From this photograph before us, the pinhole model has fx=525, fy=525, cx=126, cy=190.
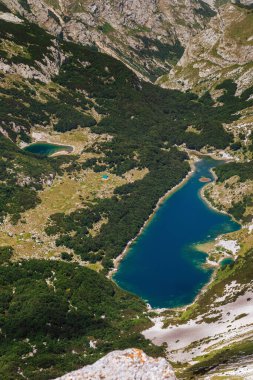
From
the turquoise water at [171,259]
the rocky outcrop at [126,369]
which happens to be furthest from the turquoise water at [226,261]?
the rocky outcrop at [126,369]

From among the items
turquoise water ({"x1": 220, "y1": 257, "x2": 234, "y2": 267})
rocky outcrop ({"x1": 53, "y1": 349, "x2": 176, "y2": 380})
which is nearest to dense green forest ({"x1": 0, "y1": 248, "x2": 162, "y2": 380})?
turquoise water ({"x1": 220, "y1": 257, "x2": 234, "y2": 267})

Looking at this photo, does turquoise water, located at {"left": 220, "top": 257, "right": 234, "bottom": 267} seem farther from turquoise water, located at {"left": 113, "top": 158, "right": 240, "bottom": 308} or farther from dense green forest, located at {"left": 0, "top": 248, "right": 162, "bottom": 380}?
dense green forest, located at {"left": 0, "top": 248, "right": 162, "bottom": 380}

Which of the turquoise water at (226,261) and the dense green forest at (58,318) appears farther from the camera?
the turquoise water at (226,261)

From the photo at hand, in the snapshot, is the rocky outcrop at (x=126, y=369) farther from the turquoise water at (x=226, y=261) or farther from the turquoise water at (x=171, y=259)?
the turquoise water at (x=226, y=261)

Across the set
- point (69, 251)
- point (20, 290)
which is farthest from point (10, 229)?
point (20, 290)

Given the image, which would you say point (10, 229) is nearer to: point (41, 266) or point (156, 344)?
point (41, 266)

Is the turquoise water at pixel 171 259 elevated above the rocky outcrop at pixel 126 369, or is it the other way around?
the turquoise water at pixel 171 259
